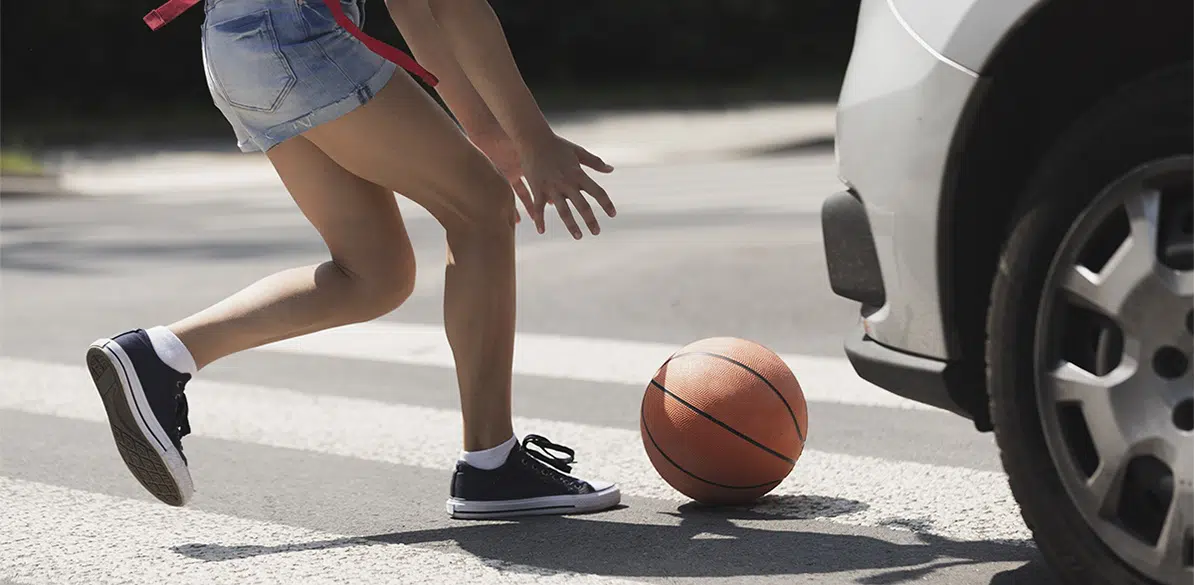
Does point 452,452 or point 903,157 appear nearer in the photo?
point 903,157

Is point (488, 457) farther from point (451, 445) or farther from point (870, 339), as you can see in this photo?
point (870, 339)

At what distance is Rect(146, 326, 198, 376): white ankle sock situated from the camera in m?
4.03

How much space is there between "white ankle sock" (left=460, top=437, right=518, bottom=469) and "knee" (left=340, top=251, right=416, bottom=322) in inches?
16.0

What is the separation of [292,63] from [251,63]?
10cm

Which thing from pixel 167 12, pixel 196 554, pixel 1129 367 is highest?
pixel 167 12

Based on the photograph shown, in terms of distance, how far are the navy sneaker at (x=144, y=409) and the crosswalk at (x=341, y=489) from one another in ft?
0.48

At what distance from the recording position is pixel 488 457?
4141 mm

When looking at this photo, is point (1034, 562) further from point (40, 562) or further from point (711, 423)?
point (40, 562)

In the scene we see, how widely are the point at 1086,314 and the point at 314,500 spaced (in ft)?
7.24

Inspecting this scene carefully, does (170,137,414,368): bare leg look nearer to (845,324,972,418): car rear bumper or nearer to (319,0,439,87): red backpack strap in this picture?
(319,0,439,87): red backpack strap

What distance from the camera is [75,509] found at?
170 inches

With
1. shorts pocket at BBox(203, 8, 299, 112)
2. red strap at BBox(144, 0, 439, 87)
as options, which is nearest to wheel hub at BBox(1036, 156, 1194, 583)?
red strap at BBox(144, 0, 439, 87)

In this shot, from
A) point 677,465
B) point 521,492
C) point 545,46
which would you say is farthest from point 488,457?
point 545,46

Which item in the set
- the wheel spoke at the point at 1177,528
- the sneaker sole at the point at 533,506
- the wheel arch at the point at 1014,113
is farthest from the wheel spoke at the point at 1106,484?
the sneaker sole at the point at 533,506
